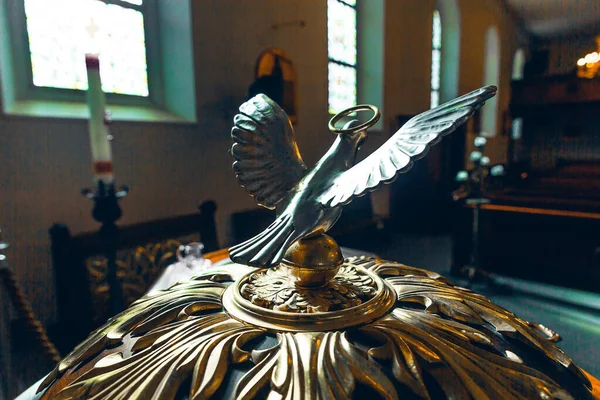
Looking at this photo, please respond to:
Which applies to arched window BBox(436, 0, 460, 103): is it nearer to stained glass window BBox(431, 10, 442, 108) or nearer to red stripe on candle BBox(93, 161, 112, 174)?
stained glass window BBox(431, 10, 442, 108)

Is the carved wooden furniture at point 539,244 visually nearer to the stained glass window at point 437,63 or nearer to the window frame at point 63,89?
the window frame at point 63,89

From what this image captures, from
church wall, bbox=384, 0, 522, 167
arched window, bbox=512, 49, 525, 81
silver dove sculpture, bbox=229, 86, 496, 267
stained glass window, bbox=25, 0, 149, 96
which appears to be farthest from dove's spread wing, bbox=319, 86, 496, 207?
arched window, bbox=512, 49, 525, 81

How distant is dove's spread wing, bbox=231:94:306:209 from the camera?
2.03ft

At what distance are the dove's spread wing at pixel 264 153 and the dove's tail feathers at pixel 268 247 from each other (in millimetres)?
124

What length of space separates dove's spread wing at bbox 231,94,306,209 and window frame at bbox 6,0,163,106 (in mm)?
1787

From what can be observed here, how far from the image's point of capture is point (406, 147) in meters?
0.42

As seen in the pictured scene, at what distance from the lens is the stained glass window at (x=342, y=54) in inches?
159

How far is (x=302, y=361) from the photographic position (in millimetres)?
415

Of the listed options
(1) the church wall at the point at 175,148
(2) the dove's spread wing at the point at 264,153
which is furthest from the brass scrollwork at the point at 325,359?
(1) the church wall at the point at 175,148

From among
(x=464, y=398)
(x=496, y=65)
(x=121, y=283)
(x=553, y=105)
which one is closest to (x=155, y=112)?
(x=121, y=283)

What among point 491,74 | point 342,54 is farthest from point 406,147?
point 491,74

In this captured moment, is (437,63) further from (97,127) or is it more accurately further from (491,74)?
(97,127)

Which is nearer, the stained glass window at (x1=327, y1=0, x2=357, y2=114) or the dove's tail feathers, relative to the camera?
the dove's tail feathers

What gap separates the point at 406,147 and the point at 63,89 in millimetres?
2209
